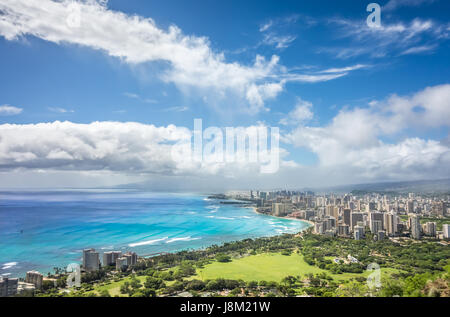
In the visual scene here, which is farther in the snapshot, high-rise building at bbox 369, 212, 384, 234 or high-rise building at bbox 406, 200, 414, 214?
high-rise building at bbox 406, 200, 414, 214

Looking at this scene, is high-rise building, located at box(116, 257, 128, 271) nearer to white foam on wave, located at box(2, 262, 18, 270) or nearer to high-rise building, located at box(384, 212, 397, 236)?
white foam on wave, located at box(2, 262, 18, 270)

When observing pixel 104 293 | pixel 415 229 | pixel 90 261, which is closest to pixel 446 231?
pixel 415 229

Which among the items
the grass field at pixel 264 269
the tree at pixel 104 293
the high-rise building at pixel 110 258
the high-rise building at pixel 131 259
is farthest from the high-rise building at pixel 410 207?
the tree at pixel 104 293

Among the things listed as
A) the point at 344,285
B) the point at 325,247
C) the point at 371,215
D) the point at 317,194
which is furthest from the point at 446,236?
the point at 317,194

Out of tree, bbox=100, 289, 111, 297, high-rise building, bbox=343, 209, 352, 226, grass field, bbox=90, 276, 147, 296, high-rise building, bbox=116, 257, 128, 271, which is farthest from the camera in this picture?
high-rise building, bbox=343, 209, 352, 226

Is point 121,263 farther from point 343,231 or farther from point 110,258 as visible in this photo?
point 343,231

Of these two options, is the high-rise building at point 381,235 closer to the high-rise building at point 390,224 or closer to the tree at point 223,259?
the high-rise building at point 390,224

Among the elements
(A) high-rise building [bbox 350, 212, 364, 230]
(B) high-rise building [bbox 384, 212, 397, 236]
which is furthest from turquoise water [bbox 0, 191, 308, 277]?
(B) high-rise building [bbox 384, 212, 397, 236]
